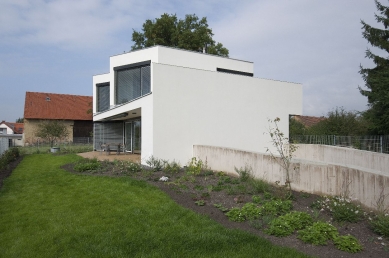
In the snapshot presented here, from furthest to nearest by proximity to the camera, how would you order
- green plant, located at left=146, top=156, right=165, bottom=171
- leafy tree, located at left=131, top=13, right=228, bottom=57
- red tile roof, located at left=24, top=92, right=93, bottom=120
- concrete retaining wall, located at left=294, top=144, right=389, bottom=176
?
red tile roof, located at left=24, top=92, right=93, bottom=120 < leafy tree, located at left=131, top=13, right=228, bottom=57 < green plant, located at left=146, top=156, right=165, bottom=171 < concrete retaining wall, located at left=294, top=144, right=389, bottom=176

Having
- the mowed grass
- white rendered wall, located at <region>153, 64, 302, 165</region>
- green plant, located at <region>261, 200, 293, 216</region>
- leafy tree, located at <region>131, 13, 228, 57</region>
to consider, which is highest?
leafy tree, located at <region>131, 13, 228, 57</region>

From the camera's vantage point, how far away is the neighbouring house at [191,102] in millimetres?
13289

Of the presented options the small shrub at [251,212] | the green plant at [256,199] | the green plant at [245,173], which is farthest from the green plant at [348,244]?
the green plant at [245,173]

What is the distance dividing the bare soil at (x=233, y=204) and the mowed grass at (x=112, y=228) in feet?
0.98

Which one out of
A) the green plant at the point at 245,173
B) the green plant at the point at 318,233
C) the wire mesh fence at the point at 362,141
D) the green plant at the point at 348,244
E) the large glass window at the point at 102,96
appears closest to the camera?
the green plant at the point at 348,244

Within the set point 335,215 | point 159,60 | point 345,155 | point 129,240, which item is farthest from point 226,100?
point 129,240

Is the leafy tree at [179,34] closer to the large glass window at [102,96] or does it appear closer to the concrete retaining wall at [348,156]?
the large glass window at [102,96]

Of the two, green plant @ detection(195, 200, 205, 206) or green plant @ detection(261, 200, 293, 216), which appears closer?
green plant @ detection(261, 200, 293, 216)

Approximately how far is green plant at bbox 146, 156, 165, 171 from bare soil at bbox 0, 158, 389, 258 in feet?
2.39

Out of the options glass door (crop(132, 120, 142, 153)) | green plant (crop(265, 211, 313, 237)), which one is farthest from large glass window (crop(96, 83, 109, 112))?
green plant (crop(265, 211, 313, 237))

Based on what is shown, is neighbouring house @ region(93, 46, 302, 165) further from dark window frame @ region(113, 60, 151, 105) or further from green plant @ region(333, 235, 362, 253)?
green plant @ region(333, 235, 362, 253)

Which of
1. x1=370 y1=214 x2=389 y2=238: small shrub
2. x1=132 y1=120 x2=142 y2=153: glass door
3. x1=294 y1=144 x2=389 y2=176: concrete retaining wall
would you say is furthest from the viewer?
x1=132 y1=120 x2=142 y2=153: glass door

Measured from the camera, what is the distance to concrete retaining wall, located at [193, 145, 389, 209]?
6.45 m

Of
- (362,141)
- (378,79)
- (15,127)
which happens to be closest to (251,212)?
(362,141)
